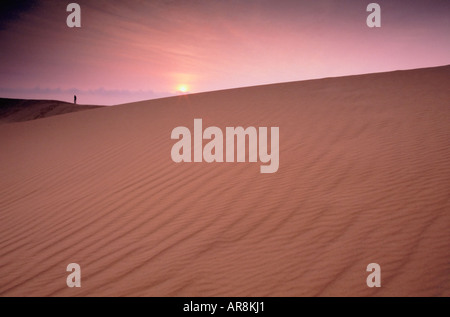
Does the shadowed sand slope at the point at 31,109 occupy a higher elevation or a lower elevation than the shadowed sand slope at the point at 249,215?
higher

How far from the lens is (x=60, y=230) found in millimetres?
3758

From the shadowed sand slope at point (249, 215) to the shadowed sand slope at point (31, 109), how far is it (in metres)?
36.1

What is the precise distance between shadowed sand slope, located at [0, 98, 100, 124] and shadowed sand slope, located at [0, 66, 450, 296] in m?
36.1

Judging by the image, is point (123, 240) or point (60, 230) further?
point (60, 230)

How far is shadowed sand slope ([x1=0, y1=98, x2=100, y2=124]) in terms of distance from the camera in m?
38.6

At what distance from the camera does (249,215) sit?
3.56 meters

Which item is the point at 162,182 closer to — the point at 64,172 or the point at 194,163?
the point at 194,163

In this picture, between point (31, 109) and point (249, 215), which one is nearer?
point (249, 215)

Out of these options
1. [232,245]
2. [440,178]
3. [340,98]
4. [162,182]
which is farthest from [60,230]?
[340,98]

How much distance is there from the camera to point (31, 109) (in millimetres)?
42219

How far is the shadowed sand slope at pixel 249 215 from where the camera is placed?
8.25 feet

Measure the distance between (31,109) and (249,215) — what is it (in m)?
47.3

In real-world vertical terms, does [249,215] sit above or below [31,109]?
below
